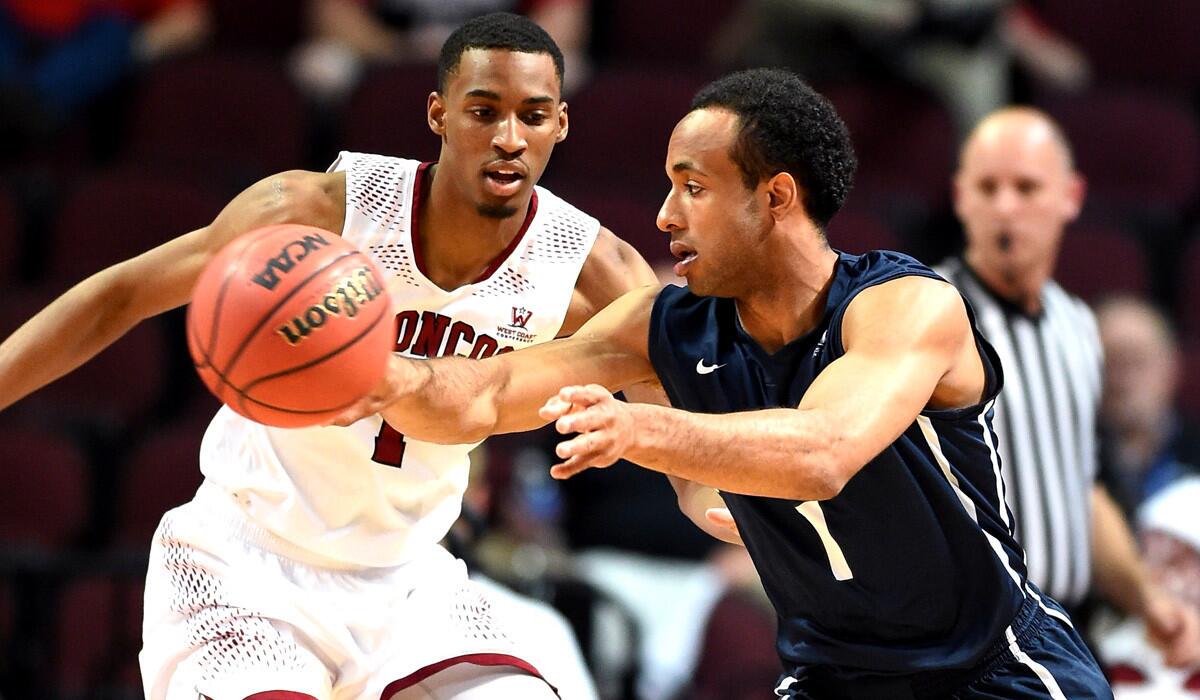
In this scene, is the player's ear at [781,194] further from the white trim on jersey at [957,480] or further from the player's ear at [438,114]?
the player's ear at [438,114]

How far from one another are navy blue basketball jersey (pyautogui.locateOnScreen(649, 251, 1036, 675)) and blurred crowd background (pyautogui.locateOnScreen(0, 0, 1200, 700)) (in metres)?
2.99

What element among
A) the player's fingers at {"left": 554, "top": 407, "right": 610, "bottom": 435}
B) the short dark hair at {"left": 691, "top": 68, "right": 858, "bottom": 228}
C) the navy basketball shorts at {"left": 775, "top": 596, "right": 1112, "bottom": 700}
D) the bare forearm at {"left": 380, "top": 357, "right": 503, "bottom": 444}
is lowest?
the navy basketball shorts at {"left": 775, "top": 596, "right": 1112, "bottom": 700}

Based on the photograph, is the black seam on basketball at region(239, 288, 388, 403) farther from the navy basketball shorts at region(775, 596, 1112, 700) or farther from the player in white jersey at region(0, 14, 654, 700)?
the navy basketball shorts at region(775, 596, 1112, 700)

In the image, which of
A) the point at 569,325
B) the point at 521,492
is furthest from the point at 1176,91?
the point at 569,325

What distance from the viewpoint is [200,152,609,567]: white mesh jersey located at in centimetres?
413

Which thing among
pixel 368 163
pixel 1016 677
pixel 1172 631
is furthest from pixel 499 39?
pixel 1172 631

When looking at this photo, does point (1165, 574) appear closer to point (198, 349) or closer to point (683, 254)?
point (683, 254)

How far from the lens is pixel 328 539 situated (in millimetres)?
4129

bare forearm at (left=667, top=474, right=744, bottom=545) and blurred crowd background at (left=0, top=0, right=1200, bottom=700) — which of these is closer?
bare forearm at (left=667, top=474, right=744, bottom=545)

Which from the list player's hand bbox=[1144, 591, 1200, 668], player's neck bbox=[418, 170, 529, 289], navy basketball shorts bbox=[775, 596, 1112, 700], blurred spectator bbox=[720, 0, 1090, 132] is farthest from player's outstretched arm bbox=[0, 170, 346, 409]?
blurred spectator bbox=[720, 0, 1090, 132]

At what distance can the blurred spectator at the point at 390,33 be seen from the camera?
8.95 m

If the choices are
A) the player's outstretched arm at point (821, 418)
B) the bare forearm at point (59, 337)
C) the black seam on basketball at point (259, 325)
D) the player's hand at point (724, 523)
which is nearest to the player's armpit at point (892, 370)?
the player's outstretched arm at point (821, 418)

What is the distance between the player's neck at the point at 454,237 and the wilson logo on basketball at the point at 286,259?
0.87 meters

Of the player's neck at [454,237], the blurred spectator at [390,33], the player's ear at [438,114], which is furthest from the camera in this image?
the blurred spectator at [390,33]
